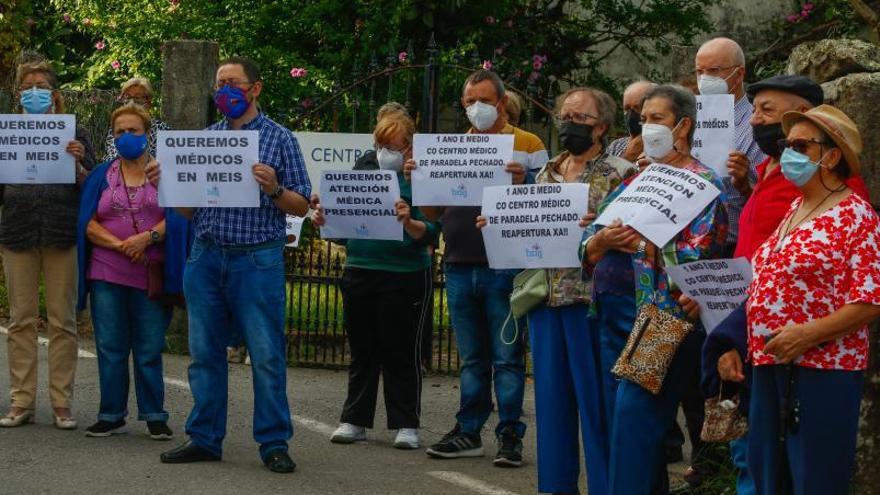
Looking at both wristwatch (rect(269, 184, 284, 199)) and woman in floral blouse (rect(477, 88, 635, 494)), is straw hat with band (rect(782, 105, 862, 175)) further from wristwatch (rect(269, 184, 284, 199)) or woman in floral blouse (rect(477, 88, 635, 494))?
wristwatch (rect(269, 184, 284, 199))

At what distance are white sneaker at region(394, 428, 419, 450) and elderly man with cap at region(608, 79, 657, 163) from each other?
1.97 metres

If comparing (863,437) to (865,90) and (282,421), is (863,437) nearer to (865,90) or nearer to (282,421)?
(865,90)

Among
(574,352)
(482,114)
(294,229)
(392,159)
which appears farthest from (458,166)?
(294,229)

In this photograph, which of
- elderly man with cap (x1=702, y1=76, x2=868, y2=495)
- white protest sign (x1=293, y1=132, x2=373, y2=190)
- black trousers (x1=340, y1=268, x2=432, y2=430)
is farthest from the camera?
white protest sign (x1=293, y1=132, x2=373, y2=190)

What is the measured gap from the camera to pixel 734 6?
17703mm

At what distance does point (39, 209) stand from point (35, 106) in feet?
2.03

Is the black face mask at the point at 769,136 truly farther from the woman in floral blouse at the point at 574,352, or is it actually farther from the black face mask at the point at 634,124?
the black face mask at the point at 634,124

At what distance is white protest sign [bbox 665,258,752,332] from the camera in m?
5.89

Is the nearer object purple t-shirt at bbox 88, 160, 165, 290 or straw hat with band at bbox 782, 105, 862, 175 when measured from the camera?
straw hat with band at bbox 782, 105, 862, 175

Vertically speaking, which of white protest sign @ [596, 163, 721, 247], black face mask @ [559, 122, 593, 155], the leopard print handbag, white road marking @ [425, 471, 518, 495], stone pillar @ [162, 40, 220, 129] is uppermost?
→ stone pillar @ [162, 40, 220, 129]

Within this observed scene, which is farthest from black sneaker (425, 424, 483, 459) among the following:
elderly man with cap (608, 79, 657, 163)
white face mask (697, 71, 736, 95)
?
white face mask (697, 71, 736, 95)

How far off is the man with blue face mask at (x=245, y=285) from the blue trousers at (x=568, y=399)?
1.58 m

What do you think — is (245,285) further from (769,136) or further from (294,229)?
(769,136)

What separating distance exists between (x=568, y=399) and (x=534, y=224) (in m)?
0.83
